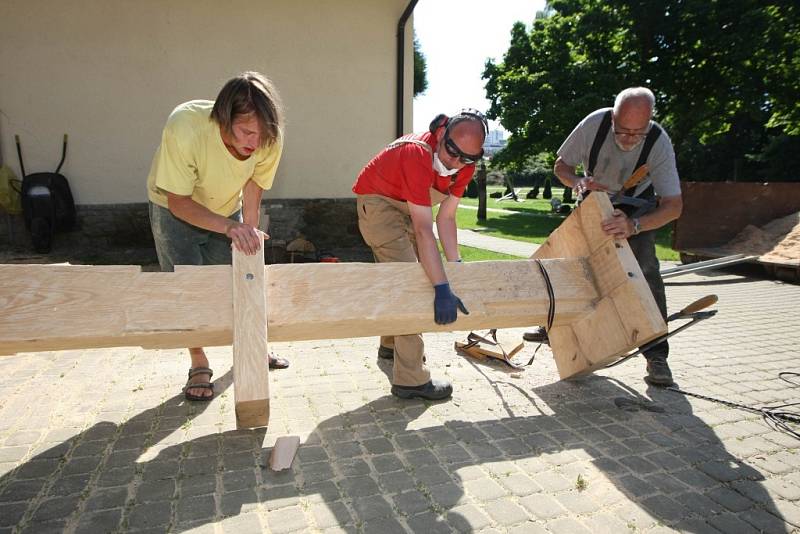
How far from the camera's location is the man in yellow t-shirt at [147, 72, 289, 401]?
7.79ft

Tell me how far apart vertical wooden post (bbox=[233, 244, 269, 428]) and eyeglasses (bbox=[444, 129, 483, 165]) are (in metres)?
1.10

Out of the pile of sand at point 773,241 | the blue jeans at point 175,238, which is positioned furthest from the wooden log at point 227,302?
the pile of sand at point 773,241

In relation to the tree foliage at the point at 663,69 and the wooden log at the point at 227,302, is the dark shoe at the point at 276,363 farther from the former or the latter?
the tree foliage at the point at 663,69

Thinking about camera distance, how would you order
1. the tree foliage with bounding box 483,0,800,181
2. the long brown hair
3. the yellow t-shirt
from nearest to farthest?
the long brown hair
the yellow t-shirt
the tree foliage with bounding box 483,0,800,181

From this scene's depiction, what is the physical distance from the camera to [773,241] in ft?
26.9

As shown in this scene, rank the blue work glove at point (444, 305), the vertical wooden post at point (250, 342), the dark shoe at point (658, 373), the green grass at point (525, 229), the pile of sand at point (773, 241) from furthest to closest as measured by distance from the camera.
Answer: the green grass at point (525, 229)
the pile of sand at point (773, 241)
the dark shoe at point (658, 373)
the blue work glove at point (444, 305)
the vertical wooden post at point (250, 342)

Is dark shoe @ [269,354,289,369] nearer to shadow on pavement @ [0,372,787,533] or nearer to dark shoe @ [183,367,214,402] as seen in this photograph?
dark shoe @ [183,367,214,402]

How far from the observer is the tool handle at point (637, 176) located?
3.18 metres

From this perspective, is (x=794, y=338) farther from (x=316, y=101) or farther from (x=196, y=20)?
(x=196, y=20)

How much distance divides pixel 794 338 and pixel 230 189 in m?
4.93

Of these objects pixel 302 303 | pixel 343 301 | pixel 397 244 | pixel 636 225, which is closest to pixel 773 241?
pixel 636 225

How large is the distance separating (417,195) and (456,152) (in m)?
0.29

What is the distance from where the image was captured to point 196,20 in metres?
7.33

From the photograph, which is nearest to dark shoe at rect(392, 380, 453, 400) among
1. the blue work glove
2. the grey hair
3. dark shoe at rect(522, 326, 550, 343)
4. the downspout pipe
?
the blue work glove
